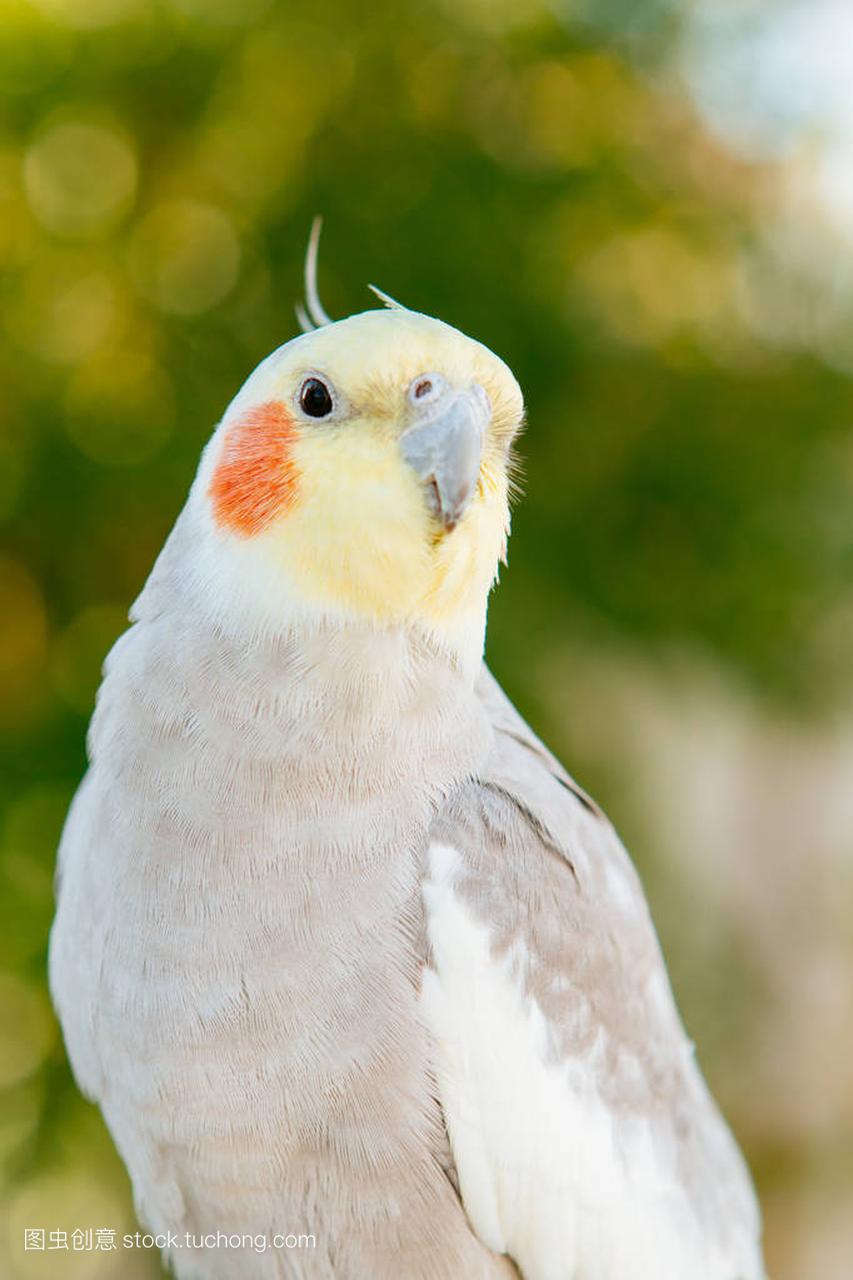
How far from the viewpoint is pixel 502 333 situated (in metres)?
1.50

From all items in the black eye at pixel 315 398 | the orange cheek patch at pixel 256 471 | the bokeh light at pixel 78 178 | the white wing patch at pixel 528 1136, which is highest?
the bokeh light at pixel 78 178

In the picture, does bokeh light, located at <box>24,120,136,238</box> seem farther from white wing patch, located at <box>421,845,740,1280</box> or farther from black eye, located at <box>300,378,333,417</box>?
white wing patch, located at <box>421,845,740,1280</box>

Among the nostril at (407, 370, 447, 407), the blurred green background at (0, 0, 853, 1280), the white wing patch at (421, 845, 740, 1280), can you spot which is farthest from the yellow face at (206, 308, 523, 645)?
the blurred green background at (0, 0, 853, 1280)

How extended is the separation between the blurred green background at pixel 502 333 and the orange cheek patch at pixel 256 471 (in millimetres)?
679

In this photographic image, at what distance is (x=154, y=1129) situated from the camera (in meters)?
0.74

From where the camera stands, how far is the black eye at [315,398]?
2.41 feet

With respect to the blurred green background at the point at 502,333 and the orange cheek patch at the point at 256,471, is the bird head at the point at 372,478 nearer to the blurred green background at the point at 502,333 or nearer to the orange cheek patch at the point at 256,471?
the orange cheek patch at the point at 256,471

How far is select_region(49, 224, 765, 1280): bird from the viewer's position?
72 centimetres

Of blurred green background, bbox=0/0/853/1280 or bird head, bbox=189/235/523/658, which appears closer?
bird head, bbox=189/235/523/658

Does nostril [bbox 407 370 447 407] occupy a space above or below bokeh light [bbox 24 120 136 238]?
below

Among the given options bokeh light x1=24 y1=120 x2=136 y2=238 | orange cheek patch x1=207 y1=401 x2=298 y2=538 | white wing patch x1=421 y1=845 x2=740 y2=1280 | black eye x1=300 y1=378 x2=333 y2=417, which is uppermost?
bokeh light x1=24 y1=120 x2=136 y2=238

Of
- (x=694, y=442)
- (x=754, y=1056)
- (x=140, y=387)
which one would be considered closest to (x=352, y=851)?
(x=140, y=387)

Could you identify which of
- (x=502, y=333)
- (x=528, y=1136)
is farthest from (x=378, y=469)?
(x=502, y=333)

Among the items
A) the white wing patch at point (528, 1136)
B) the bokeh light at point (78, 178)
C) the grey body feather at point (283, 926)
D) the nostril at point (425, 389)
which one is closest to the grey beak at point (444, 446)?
the nostril at point (425, 389)
